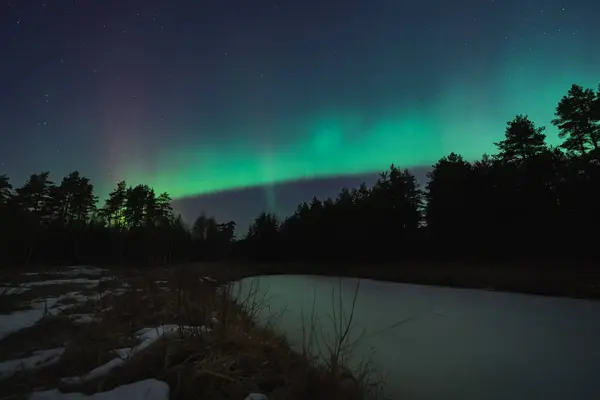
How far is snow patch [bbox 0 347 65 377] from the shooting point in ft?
7.93

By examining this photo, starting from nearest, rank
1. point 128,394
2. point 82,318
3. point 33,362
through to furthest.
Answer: point 128,394 → point 33,362 → point 82,318

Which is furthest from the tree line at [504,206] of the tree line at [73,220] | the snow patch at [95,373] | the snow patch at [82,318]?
the tree line at [73,220]

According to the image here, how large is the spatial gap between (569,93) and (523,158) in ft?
14.7

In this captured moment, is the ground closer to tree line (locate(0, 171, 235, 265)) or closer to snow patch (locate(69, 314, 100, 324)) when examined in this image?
snow patch (locate(69, 314, 100, 324))

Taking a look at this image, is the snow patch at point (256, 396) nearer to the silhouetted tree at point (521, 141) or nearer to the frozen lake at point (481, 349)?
the frozen lake at point (481, 349)

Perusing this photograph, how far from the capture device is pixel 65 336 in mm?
3467

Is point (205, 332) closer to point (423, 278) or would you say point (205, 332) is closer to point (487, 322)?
point (487, 322)

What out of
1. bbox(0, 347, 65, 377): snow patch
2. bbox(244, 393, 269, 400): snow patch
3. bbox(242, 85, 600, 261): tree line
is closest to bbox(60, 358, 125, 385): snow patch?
bbox(0, 347, 65, 377): snow patch

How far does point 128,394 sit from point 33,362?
147 centimetres

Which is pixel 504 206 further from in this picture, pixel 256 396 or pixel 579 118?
pixel 256 396

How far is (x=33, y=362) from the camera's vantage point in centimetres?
263

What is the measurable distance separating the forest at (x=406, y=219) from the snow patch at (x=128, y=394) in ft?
7.67

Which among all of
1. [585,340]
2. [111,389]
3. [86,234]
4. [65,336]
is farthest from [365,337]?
[86,234]

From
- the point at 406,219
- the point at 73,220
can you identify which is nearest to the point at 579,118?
the point at 406,219
